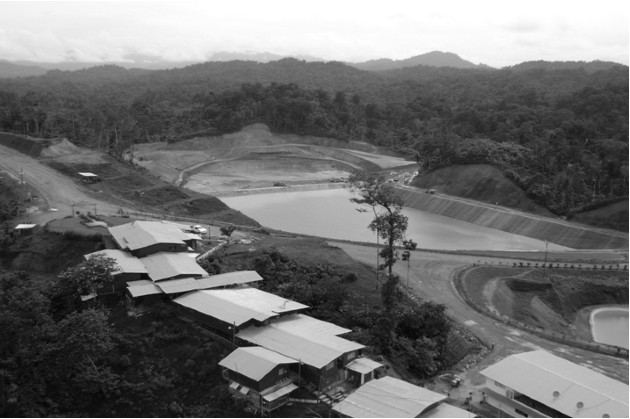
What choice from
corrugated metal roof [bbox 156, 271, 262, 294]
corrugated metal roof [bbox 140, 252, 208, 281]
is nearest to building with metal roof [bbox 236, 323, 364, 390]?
corrugated metal roof [bbox 156, 271, 262, 294]

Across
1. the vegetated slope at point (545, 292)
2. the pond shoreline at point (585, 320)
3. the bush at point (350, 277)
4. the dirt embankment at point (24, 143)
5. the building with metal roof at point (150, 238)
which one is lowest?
the pond shoreline at point (585, 320)

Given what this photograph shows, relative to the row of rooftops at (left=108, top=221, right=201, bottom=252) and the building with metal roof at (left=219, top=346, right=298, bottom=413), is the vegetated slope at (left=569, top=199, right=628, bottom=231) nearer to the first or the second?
the row of rooftops at (left=108, top=221, right=201, bottom=252)

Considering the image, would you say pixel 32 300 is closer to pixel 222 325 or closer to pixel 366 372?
pixel 222 325

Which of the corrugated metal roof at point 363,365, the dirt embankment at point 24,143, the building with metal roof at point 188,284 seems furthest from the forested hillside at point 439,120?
the corrugated metal roof at point 363,365

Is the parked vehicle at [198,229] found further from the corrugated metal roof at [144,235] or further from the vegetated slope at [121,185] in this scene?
the vegetated slope at [121,185]

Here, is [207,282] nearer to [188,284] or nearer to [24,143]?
[188,284]

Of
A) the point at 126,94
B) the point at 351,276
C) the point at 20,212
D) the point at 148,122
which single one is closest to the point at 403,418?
the point at 351,276

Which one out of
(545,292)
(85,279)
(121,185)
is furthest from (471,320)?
(121,185)
